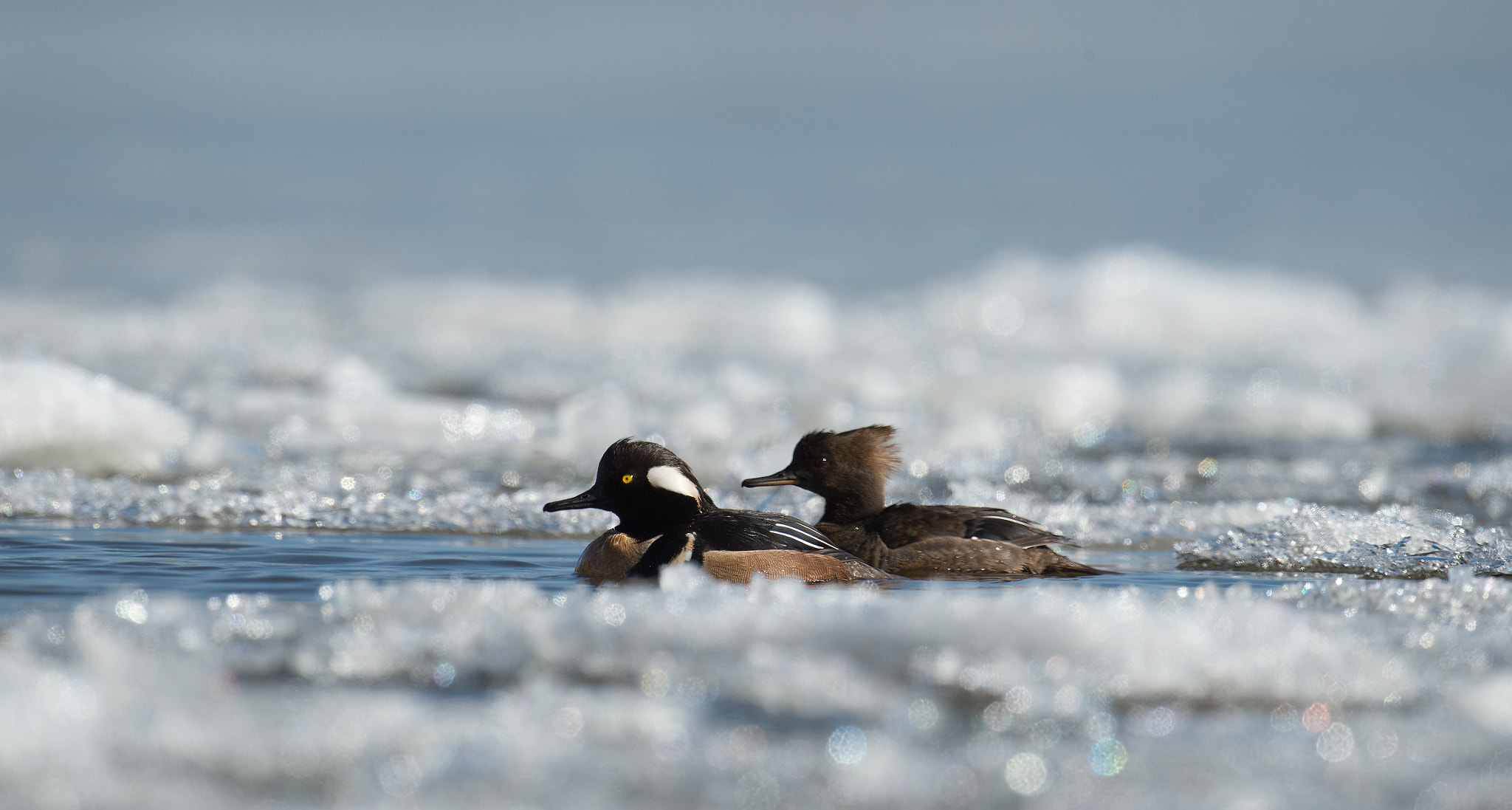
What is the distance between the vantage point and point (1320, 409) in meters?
12.7

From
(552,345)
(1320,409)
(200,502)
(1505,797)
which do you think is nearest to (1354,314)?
(1320,409)

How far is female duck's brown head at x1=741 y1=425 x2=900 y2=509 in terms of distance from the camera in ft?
22.0

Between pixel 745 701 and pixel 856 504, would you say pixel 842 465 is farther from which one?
pixel 745 701

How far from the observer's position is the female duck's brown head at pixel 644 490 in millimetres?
6008

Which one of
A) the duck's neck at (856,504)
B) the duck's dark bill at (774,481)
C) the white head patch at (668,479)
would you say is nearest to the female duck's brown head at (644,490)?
the white head patch at (668,479)

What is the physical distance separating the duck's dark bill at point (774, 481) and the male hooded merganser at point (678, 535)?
504 mm

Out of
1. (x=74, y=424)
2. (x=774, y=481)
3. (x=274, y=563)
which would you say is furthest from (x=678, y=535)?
(x=74, y=424)

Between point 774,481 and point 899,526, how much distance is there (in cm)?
67

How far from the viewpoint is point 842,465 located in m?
6.75

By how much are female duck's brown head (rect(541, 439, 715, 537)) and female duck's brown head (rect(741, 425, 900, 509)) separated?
0.71 meters

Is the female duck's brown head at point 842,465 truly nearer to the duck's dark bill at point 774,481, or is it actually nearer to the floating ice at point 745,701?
the duck's dark bill at point 774,481

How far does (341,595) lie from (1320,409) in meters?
10.3

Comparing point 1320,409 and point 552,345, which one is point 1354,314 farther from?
point 552,345

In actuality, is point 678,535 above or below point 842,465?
below
